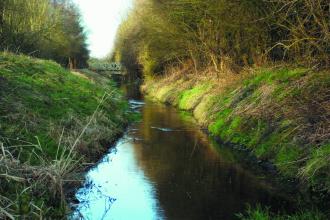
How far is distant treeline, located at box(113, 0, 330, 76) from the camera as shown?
15.9m

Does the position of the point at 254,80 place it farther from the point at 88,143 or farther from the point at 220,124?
the point at 88,143

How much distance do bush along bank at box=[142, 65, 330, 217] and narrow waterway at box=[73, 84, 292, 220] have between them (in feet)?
2.47

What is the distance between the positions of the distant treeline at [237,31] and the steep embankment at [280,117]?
102 cm

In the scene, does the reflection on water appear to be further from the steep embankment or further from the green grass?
the steep embankment

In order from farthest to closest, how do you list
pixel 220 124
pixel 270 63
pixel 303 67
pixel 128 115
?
pixel 128 115, pixel 270 63, pixel 220 124, pixel 303 67

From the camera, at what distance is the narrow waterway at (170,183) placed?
33.5 ft

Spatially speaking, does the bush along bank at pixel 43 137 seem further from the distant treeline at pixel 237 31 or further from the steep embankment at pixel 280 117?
the distant treeline at pixel 237 31

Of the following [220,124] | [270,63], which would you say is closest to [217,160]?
[220,124]

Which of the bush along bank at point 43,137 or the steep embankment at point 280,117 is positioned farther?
the steep embankment at point 280,117

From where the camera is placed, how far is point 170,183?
40.0 ft

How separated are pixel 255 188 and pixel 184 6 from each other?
57.9ft

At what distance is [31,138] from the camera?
12.4 meters

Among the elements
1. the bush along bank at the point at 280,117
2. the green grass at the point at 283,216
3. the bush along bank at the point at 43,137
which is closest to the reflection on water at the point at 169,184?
the green grass at the point at 283,216

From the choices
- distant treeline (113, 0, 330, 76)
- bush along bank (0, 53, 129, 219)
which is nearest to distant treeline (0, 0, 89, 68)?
bush along bank (0, 53, 129, 219)
